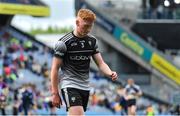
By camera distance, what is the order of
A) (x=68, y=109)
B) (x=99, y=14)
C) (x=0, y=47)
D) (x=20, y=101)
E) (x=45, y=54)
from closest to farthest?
(x=68, y=109) < (x=20, y=101) < (x=0, y=47) < (x=45, y=54) < (x=99, y=14)

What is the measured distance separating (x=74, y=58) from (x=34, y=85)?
61.4ft

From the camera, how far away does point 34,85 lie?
26.5 m

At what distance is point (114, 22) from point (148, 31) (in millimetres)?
2400

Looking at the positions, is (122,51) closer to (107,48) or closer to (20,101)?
(107,48)

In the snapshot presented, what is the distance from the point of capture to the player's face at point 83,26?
7648mm

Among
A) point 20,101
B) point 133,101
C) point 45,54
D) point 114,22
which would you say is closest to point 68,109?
point 133,101

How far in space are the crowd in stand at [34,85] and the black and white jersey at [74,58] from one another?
55.2ft

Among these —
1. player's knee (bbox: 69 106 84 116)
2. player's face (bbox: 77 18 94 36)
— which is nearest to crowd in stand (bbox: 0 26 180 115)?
player's knee (bbox: 69 106 84 116)

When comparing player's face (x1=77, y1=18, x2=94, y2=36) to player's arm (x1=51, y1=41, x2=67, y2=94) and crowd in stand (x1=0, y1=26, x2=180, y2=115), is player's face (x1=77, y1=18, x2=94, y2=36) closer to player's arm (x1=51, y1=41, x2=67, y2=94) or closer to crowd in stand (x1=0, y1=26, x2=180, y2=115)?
player's arm (x1=51, y1=41, x2=67, y2=94)

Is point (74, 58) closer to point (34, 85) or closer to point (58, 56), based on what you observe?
point (58, 56)

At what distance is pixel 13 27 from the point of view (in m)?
37.8

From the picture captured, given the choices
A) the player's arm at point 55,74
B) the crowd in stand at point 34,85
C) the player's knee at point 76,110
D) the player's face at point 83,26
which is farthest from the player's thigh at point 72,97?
the crowd in stand at point 34,85

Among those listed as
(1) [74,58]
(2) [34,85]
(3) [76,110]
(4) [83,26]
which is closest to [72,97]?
(3) [76,110]

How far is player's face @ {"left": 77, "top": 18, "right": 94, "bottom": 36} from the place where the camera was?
301 inches
